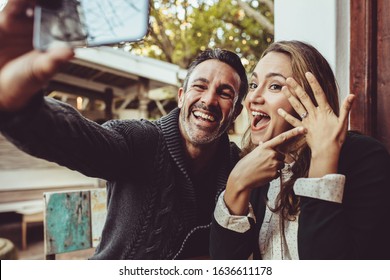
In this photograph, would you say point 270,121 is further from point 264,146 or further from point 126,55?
point 126,55

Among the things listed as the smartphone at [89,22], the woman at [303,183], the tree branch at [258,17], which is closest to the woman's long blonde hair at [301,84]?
the woman at [303,183]

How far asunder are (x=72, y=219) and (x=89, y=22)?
1.43 meters

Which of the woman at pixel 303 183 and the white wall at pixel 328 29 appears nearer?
the woman at pixel 303 183

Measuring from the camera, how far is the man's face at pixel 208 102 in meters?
1.39

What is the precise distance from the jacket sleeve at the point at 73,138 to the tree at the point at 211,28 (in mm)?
3511

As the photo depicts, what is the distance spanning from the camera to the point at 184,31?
5570mm

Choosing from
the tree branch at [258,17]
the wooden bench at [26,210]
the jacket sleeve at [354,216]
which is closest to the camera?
the jacket sleeve at [354,216]

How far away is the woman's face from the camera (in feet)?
3.94

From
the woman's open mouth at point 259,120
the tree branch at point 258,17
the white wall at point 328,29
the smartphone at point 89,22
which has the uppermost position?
the tree branch at point 258,17

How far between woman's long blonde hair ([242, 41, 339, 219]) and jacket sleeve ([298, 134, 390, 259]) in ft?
0.57

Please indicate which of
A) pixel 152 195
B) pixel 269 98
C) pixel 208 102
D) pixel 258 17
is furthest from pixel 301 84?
pixel 258 17

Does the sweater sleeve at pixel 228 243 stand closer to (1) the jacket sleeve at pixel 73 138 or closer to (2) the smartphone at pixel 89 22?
(1) the jacket sleeve at pixel 73 138

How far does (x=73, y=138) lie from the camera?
3.01ft
